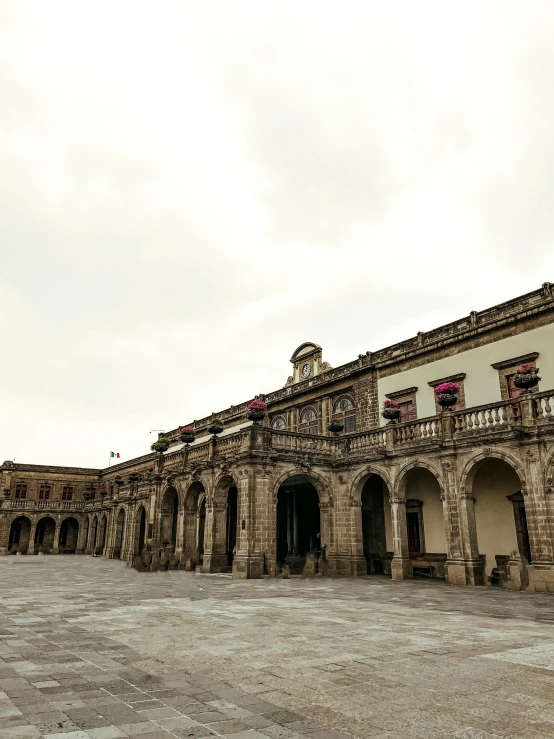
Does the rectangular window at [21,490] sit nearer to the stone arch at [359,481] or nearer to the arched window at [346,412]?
the arched window at [346,412]

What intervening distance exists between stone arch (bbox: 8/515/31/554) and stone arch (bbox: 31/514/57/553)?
957 millimetres

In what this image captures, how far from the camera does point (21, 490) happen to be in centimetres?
6003

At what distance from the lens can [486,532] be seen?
21234 mm

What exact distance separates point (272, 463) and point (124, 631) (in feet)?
45.8

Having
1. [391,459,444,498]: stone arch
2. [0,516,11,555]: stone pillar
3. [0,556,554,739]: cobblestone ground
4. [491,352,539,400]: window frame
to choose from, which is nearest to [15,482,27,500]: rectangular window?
[0,516,11,555]: stone pillar

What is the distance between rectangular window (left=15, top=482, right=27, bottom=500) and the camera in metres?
59.7

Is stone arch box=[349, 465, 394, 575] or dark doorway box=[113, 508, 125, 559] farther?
dark doorway box=[113, 508, 125, 559]

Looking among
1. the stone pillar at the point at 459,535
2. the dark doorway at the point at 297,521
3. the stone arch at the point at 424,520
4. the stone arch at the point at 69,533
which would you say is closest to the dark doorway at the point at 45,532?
the stone arch at the point at 69,533

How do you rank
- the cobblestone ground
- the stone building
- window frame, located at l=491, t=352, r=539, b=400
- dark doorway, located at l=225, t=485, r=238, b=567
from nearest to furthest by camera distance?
1. the cobblestone ground
2. the stone building
3. window frame, located at l=491, t=352, r=539, b=400
4. dark doorway, located at l=225, t=485, r=238, b=567

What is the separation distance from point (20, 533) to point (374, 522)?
47.1 meters

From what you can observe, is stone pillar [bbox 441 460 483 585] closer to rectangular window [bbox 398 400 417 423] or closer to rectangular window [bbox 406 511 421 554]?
rectangular window [bbox 406 511 421 554]

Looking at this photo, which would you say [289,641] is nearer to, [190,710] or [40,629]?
[190,710]

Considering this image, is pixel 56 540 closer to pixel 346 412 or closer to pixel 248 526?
pixel 346 412

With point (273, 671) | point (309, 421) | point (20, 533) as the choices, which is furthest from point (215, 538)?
point (20, 533)
